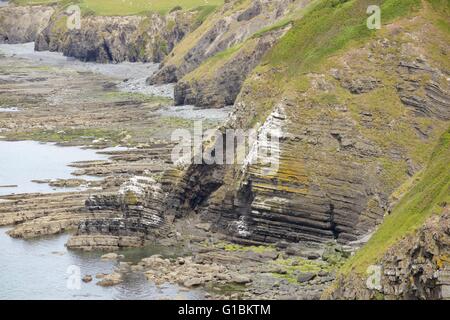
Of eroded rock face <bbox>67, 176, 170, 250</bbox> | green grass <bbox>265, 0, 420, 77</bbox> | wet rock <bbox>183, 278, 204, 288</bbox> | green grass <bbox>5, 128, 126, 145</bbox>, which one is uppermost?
green grass <bbox>265, 0, 420, 77</bbox>

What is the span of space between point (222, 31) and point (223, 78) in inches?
880

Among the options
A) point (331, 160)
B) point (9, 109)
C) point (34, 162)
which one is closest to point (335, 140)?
point (331, 160)

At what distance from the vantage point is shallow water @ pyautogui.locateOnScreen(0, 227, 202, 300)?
6303 centimetres

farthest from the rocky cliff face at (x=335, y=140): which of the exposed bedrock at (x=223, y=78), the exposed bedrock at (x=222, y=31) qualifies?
the exposed bedrock at (x=222, y=31)

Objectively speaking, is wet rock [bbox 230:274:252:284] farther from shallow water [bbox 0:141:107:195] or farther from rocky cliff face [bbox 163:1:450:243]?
shallow water [bbox 0:141:107:195]

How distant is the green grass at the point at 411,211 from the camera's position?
173ft

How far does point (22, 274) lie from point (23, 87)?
386 ft

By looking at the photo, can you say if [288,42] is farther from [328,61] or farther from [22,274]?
[22,274]

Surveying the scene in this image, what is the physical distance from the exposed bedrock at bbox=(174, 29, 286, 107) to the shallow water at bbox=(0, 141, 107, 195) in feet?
92.4

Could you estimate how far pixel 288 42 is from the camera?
89.9m

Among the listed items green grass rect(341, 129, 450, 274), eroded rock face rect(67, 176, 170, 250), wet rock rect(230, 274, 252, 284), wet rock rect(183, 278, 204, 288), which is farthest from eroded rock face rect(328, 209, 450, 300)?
eroded rock face rect(67, 176, 170, 250)

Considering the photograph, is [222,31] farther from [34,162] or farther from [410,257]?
[410,257]

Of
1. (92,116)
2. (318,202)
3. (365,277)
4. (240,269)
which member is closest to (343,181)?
(318,202)

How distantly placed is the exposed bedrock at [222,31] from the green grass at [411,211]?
80.8 m
